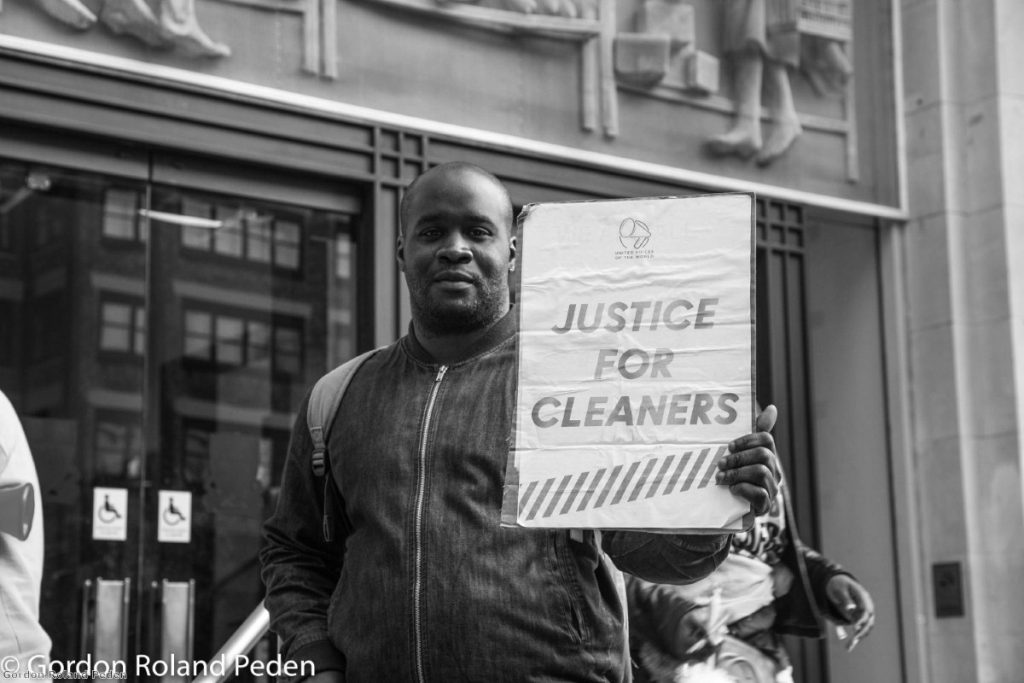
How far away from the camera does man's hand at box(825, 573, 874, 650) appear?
5879 mm

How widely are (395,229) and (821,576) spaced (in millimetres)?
2600

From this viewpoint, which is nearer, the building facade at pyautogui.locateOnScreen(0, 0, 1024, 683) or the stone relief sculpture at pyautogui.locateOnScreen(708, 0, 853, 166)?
the building facade at pyautogui.locateOnScreen(0, 0, 1024, 683)

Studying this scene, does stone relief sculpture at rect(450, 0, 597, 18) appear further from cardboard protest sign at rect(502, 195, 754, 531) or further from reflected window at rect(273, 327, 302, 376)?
cardboard protest sign at rect(502, 195, 754, 531)

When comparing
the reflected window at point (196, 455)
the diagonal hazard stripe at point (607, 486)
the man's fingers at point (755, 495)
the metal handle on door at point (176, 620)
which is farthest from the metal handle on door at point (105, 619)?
the man's fingers at point (755, 495)

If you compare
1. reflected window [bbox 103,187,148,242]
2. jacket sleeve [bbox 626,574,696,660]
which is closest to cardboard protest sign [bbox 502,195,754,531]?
jacket sleeve [bbox 626,574,696,660]

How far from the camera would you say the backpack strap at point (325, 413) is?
3.48 metres

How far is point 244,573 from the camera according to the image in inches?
294

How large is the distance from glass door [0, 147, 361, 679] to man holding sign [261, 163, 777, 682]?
12.3 feet

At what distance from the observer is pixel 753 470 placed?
2.92 meters

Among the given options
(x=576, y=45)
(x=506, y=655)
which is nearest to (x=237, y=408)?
(x=576, y=45)

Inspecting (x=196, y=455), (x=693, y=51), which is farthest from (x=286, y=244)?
(x=693, y=51)

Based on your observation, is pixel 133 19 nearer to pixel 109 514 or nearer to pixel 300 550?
pixel 109 514

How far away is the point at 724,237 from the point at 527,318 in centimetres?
44

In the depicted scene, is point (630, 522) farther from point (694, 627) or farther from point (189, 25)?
point (189, 25)
